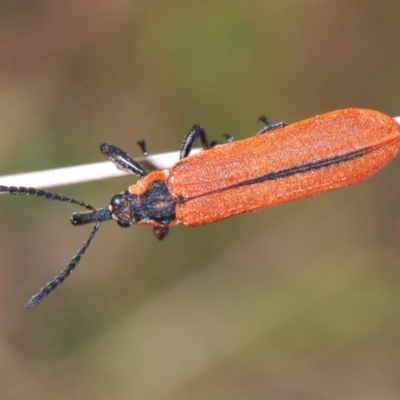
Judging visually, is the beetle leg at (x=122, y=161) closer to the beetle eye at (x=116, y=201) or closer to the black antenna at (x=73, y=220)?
the beetle eye at (x=116, y=201)

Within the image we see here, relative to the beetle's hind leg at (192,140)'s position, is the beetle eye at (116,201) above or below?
below

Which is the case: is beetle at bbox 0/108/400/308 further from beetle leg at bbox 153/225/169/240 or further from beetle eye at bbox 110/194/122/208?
beetle eye at bbox 110/194/122/208

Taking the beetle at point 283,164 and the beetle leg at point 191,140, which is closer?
the beetle at point 283,164

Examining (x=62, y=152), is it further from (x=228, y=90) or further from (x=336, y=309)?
(x=336, y=309)

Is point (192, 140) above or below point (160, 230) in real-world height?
above

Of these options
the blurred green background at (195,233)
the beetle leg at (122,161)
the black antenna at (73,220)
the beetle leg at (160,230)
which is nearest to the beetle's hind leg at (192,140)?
the beetle leg at (122,161)

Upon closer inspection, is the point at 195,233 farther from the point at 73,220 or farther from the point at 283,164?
the point at 283,164

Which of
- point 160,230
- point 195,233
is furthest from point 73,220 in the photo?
point 195,233

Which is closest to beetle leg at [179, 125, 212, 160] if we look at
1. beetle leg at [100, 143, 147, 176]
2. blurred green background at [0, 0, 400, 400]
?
beetle leg at [100, 143, 147, 176]
